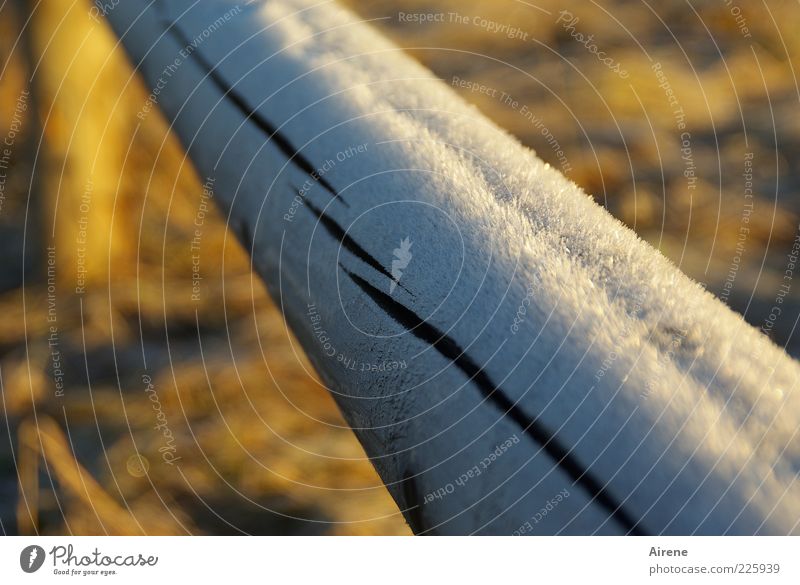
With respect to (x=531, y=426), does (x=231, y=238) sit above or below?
above

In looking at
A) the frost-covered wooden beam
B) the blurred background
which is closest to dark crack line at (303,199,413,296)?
the frost-covered wooden beam

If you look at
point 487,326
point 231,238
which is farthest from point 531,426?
point 231,238

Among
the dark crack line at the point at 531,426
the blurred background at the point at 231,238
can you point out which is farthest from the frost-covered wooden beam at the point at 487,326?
the blurred background at the point at 231,238

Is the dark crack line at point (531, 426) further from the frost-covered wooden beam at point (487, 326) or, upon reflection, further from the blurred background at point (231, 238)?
the blurred background at point (231, 238)

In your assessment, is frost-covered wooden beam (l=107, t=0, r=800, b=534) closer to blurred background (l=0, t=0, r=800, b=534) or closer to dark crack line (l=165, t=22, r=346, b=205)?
dark crack line (l=165, t=22, r=346, b=205)

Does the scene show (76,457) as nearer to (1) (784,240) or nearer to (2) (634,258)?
(2) (634,258)

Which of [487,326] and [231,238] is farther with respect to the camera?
[231,238]

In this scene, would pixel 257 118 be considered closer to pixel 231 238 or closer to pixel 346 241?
pixel 346 241
